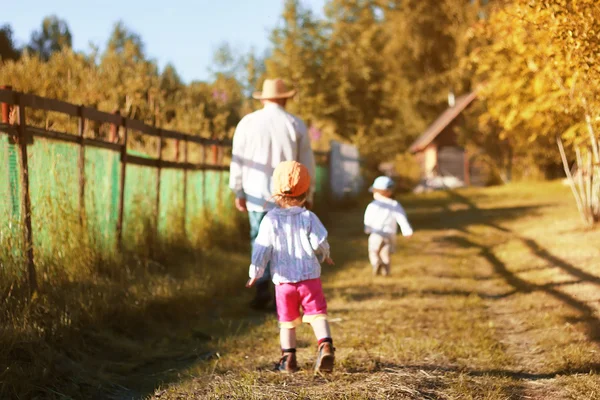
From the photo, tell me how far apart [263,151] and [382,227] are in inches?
107

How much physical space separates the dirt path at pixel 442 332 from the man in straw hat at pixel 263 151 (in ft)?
3.57

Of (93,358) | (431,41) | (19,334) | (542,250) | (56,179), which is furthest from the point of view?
(431,41)

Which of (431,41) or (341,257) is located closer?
(341,257)

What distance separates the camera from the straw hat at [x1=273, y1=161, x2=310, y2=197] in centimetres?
509

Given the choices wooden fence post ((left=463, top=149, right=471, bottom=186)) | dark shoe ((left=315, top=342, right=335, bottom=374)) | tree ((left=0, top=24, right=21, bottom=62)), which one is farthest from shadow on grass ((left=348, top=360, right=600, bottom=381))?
wooden fence post ((left=463, top=149, right=471, bottom=186))

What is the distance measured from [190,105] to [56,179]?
553 cm

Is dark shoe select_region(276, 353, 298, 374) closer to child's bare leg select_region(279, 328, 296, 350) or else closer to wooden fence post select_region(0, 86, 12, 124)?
child's bare leg select_region(279, 328, 296, 350)

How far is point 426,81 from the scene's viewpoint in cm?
5069

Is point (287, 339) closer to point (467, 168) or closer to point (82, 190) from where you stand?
point (82, 190)

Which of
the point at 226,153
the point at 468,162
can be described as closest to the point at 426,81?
the point at 468,162

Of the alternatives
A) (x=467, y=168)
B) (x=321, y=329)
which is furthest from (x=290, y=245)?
(x=467, y=168)

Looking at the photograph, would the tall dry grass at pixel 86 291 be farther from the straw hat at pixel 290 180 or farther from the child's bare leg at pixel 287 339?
the straw hat at pixel 290 180

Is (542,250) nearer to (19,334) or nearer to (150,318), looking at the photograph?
(150,318)

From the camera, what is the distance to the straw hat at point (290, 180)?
5.09 metres
